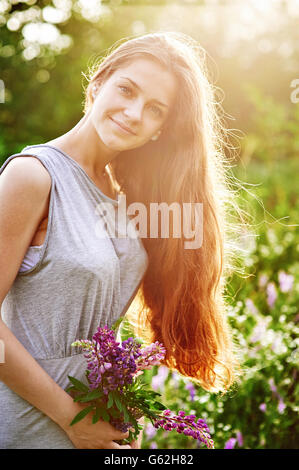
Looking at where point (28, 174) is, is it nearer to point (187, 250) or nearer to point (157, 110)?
point (157, 110)

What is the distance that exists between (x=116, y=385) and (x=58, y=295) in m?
0.36

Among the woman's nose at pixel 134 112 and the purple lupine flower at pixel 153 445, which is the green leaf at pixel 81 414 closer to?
the woman's nose at pixel 134 112

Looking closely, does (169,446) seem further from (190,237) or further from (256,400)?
(190,237)

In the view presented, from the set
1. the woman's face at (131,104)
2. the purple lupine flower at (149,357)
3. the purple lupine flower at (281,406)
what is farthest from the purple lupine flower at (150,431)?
the woman's face at (131,104)

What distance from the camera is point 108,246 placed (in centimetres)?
181

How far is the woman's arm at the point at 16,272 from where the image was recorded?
5.07 feet

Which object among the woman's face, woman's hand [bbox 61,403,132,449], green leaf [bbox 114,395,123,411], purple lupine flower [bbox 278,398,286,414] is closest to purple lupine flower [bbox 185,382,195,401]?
purple lupine flower [bbox 278,398,286,414]

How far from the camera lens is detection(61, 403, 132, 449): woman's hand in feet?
5.43

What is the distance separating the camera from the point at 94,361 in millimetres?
1574

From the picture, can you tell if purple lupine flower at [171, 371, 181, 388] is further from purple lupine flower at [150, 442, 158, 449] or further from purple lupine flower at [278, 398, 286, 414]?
purple lupine flower at [278, 398, 286, 414]

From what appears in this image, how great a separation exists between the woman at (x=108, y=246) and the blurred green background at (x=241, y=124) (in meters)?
0.49

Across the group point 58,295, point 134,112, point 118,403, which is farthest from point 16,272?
point 134,112

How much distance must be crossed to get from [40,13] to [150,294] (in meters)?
8.44
